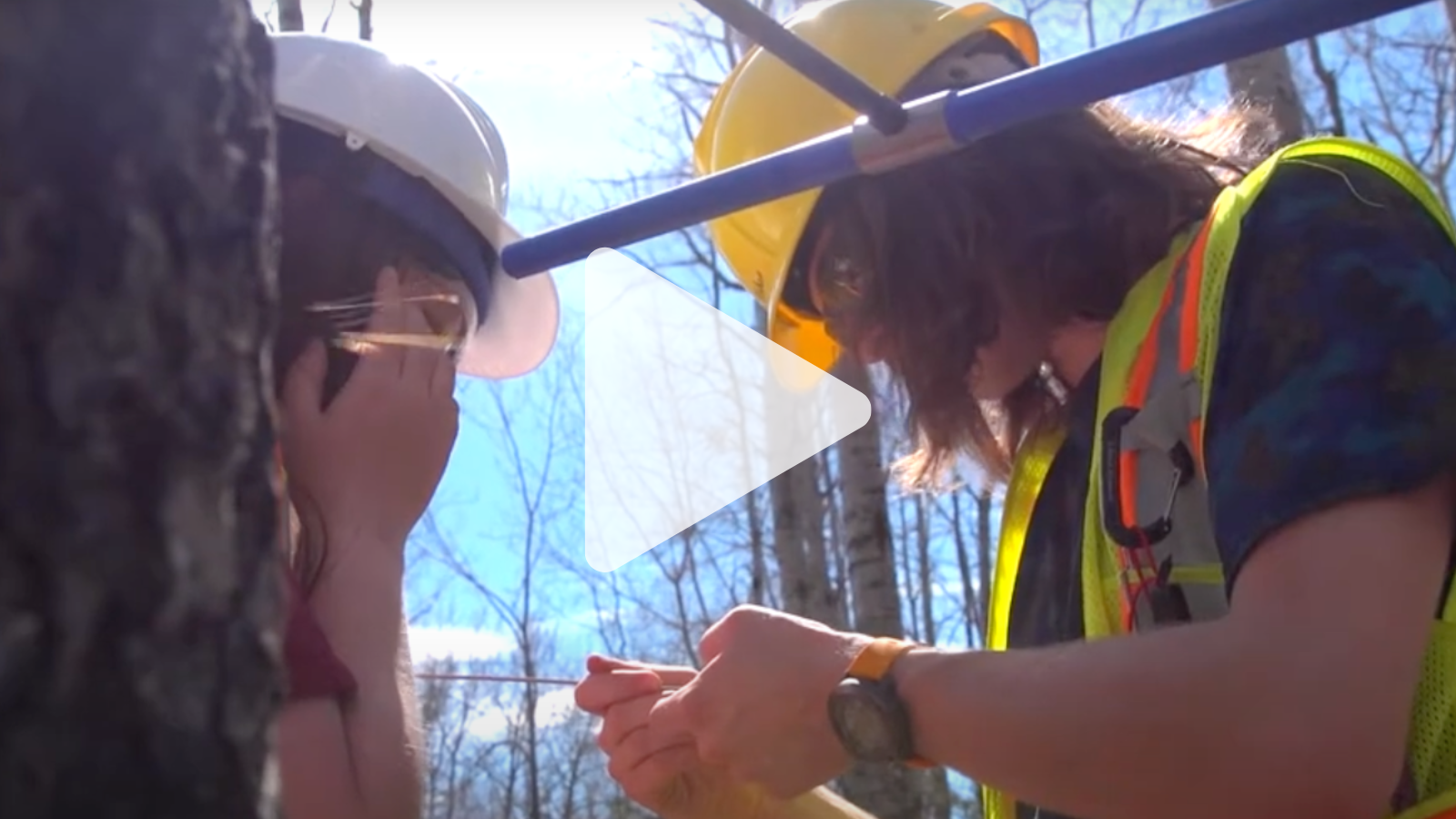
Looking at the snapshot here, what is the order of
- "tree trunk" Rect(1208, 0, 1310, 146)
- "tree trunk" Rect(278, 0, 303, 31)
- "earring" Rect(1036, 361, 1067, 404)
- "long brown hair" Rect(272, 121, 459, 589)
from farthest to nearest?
1. "tree trunk" Rect(278, 0, 303, 31)
2. "tree trunk" Rect(1208, 0, 1310, 146)
3. "earring" Rect(1036, 361, 1067, 404)
4. "long brown hair" Rect(272, 121, 459, 589)

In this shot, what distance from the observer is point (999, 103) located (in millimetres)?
1556

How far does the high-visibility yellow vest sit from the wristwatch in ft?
0.82

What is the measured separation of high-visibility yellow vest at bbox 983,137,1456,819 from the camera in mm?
1561

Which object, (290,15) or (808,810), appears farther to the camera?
(290,15)

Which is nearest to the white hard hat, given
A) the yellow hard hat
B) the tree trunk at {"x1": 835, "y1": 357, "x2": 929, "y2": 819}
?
the yellow hard hat

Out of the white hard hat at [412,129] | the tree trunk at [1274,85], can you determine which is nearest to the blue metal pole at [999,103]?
the white hard hat at [412,129]

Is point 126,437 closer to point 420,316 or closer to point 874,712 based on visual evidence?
point 874,712

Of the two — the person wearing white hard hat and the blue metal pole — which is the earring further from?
the person wearing white hard hat

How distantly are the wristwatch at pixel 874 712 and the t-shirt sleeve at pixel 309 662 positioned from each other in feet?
1.88

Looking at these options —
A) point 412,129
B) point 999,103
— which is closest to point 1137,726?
point 999,103

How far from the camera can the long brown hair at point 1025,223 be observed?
2.10 m

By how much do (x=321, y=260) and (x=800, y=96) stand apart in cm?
100

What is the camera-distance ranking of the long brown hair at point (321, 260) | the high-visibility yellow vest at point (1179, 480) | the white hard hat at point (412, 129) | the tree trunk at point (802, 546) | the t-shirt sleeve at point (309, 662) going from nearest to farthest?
the high-visibility yellow vest at point (1179, 480) < the t-shirt sleeve at point (309, 662) < the long brown hair at point (321, 260) < the white hard hat at point (412, 129) < the tree trunk at point (802, 546)

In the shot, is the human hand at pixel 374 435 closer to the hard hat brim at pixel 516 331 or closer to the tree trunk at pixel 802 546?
the hard hat brim at pixel 516 331
